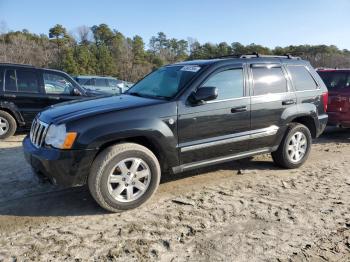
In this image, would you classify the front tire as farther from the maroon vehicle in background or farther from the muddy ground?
the maroon vehicle in background

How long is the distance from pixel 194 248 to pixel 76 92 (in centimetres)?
640

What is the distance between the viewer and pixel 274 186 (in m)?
5.24

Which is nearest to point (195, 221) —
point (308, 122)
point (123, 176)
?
point (123, 176)

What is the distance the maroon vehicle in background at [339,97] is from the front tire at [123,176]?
225 inches

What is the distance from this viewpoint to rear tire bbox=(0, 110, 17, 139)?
8.21 metres

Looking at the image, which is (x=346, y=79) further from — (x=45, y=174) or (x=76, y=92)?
(x=45, y=174)

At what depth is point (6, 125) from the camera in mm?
8258

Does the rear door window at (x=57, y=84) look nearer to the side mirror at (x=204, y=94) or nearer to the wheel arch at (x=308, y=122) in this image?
the side mirror at (x=204, y=94)

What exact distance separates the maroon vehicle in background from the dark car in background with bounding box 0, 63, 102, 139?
5.93 meters

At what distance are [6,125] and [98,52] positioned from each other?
34.7 m

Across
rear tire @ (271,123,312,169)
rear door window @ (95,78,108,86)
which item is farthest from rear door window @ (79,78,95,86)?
rear tire @ (271,123,312,169)

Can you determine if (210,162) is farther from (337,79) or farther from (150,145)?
(337,79)

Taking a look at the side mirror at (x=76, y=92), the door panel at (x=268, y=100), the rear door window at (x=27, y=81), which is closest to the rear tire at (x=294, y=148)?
the door panel at (x=268, y=100)

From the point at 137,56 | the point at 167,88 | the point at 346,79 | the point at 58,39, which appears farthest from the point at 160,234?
the point at 58,39
